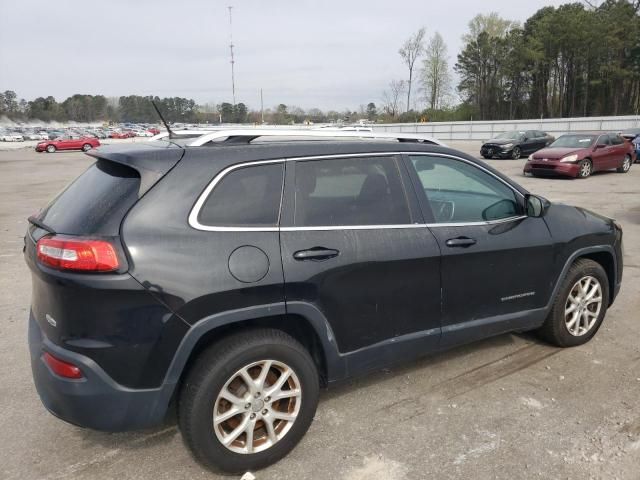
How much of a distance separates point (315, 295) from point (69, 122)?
149210 mm

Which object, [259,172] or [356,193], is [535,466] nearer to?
[356,193]

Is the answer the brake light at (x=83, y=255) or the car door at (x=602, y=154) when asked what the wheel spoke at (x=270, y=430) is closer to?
the brake light at (x=83, y=255)

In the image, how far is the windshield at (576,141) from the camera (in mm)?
16953

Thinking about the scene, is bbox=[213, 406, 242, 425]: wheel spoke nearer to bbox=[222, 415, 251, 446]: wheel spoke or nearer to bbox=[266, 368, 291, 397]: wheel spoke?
bbox=[222, 415, 251, 446]: wheel spoke

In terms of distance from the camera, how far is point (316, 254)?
2.73 metres

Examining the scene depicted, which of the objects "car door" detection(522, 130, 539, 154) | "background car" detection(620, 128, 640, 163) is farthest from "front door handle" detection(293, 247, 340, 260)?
"car door" detection(522, 130, 539, 154)

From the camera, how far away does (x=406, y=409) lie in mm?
3266

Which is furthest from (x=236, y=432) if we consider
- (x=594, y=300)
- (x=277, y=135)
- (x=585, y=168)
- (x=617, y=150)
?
(x=617, y=150)

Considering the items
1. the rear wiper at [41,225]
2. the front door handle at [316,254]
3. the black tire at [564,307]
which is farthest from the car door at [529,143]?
the rear wiper at [41,225]

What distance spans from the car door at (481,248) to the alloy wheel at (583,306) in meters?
0.38

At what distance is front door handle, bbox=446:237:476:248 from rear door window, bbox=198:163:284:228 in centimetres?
118

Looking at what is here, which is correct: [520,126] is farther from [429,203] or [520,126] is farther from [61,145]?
[429,203]

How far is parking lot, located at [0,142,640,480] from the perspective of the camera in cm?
271

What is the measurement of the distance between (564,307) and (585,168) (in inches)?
570
